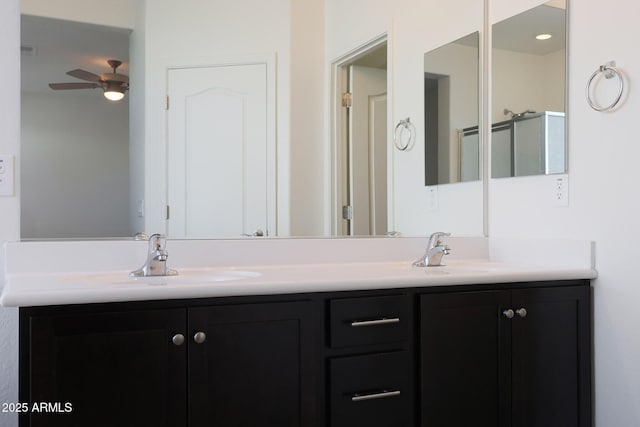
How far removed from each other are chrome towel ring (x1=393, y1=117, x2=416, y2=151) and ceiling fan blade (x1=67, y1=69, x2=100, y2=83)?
1.10 meters

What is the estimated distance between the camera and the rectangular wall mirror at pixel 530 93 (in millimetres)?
1991

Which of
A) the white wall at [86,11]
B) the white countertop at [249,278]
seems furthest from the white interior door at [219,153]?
the white wall at [86,11]

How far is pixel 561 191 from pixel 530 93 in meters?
0.41

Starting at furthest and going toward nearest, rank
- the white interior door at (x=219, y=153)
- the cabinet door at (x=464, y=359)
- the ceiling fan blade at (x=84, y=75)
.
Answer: the white interior door at (x=219, y=153)
the ceiling fan blade at (x=84, y=75)
the cabinet door at (x=464, y=359)

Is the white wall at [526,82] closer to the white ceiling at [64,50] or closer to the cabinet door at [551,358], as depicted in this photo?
the cabinet door at [551,358]

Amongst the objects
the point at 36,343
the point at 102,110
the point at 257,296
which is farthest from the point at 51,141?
the point at 257,296

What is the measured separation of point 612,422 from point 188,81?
1.77 m

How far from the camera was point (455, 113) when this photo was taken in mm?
2344

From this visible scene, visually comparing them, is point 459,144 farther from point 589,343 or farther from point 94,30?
point 94,30

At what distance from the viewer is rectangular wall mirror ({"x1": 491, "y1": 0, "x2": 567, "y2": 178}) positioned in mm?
1991

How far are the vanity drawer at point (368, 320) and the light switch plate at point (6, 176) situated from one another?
101 centimetres

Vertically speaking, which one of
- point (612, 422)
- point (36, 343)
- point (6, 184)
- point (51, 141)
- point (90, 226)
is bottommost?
point (612, 422)

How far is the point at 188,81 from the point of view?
188 cm

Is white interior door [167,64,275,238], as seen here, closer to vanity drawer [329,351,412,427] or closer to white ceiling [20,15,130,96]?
white ceiling [20,15,130,96]
